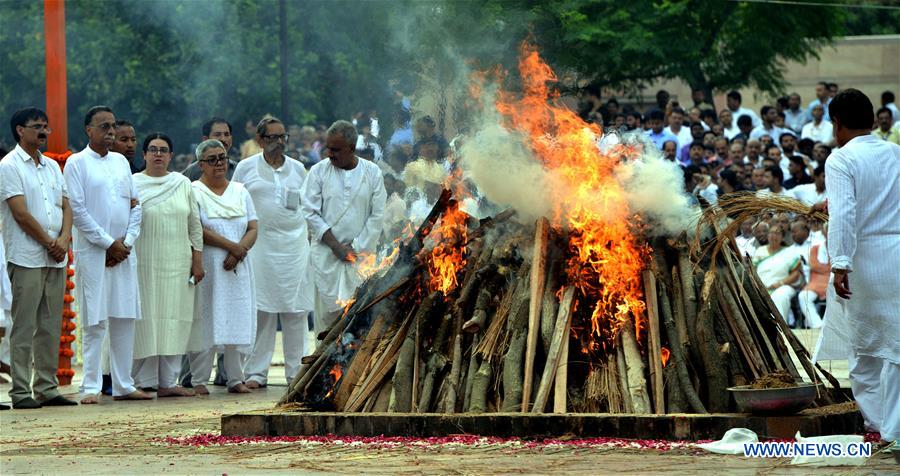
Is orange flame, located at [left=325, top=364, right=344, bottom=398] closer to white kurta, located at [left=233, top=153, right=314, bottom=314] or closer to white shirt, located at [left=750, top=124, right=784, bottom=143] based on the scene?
white kurta, located at [left=233, top=153, right=314, bottom=314]

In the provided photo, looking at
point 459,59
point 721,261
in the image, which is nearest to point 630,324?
point 721,261

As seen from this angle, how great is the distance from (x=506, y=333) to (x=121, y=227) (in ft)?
14.4

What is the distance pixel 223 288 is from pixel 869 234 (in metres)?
6.73

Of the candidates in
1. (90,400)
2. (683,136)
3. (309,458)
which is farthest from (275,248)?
(683,136)

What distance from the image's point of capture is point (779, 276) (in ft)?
59.3

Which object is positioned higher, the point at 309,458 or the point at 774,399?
the point at 774,399

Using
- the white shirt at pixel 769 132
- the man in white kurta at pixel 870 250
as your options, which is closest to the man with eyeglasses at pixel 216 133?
the man in white kurta at pixel 870 250

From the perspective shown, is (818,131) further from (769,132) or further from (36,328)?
(36,328)

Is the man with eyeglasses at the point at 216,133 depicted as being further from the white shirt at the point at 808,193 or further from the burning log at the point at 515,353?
the white shirt at the point at 808,193

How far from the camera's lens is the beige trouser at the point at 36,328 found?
11891 mm

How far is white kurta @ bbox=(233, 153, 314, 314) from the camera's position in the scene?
14.0 metres

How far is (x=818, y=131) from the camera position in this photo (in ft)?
73.9

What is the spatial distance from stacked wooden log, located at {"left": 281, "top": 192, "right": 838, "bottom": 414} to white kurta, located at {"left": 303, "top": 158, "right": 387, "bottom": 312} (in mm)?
2974

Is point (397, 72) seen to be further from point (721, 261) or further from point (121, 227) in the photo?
point (721, 261)
